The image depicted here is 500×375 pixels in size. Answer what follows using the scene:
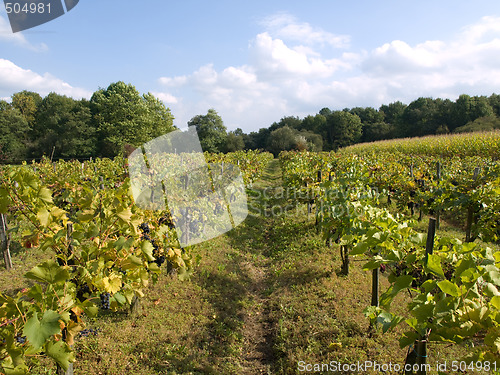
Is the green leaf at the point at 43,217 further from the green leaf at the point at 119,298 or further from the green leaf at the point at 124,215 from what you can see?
the green leaf at the point at 119,298

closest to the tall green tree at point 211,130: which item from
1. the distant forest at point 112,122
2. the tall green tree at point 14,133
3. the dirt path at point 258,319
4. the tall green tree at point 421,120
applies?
the distant forest at point 112,122

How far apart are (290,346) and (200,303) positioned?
5.10 ft

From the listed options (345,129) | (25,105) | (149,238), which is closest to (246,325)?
(149,238)

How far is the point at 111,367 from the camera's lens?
2.99 meters

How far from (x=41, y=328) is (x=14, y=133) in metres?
44.6

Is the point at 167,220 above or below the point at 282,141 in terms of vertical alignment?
below

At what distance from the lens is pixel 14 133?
35562mm

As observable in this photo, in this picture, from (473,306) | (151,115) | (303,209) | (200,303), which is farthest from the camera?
(151,115)

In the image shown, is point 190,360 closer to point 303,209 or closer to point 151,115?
point 303,209

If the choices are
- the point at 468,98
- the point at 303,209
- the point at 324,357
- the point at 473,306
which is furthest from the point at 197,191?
the point at 468,98

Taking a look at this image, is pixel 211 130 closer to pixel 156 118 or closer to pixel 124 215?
pixel 156 118

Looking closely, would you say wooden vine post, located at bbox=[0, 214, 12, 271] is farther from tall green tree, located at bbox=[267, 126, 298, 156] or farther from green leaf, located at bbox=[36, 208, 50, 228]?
tall green tree, located at bbox=[267, 126, 298, 156]

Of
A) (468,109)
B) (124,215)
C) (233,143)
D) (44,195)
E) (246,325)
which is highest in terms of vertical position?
(468,109)

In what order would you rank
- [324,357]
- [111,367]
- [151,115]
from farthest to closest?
[151,115], [324,357], [111,367]
